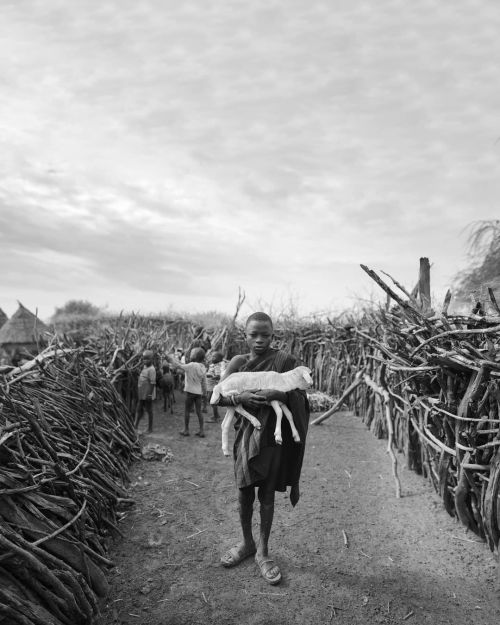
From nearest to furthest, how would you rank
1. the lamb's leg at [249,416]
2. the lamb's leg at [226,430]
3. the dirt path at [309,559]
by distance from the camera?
the dirt path at [309,559]
the lamb's leg at [249,416]
the lamb's leg at [226,430]

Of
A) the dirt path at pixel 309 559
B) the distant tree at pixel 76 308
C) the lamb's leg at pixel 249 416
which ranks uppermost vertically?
the distant tree at pixel 76 308

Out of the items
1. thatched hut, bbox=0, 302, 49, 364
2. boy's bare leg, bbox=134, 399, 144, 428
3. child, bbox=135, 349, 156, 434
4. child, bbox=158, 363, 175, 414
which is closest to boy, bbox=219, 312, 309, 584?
child, bbox=135, 349, 156, 434

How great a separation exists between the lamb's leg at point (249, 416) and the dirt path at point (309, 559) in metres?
1.01

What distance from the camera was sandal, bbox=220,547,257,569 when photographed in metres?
3.08

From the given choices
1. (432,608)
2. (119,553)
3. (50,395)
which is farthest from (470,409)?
(50,395)

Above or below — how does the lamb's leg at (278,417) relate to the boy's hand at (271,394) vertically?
below

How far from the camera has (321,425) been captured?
802cm

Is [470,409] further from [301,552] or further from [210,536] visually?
[210,536]

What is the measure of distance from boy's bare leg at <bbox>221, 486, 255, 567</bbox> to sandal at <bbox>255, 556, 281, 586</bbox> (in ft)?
0.41

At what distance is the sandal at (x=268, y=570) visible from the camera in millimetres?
2873

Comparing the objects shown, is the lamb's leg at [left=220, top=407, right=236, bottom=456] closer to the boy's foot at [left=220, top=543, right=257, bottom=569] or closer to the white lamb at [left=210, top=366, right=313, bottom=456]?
the white lamb at [left=210, top=366, right=313, bottom=456]

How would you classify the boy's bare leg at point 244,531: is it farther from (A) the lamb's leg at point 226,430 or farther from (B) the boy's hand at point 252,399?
(B) the boy's hand at point 252,399

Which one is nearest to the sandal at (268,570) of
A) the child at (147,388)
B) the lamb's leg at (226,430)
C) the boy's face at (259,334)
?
the lamb's leg at (226,430)

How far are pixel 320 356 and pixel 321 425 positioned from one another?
3381 millimetres
